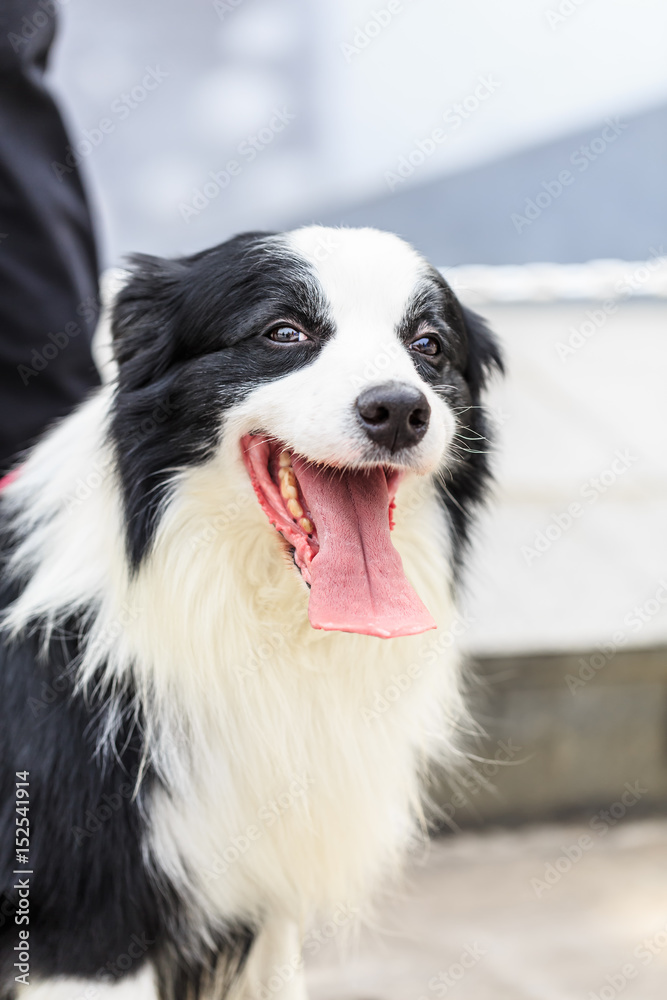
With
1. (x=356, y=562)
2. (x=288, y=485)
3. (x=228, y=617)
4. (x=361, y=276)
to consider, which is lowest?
(x=228, y=617)

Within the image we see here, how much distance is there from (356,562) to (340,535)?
0.06 meters

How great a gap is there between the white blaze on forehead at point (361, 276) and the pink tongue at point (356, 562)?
31cm

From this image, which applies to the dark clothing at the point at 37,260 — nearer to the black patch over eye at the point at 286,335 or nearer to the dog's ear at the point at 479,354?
the black patch over eye at the point at 286,335

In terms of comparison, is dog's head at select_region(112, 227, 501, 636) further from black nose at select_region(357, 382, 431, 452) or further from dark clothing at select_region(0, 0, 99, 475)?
dark clothing at select_region(0, 0, 99, 475)

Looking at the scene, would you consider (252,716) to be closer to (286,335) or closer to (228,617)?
(228,617)

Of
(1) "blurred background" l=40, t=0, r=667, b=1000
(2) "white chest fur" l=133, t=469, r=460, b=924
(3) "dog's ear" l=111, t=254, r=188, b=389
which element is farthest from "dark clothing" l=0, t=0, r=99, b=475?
(2) "white chest fur" l=133, t=469, r=460, b=924

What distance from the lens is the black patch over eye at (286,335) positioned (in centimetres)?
176

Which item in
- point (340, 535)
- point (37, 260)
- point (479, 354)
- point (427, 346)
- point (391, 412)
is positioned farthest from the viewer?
point (37, 260)

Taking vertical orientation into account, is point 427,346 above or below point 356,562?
above

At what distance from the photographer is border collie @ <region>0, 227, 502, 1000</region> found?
1.60 metres

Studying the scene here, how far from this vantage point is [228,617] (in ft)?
5.72

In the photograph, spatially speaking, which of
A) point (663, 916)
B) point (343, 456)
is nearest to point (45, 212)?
point (343, 456)

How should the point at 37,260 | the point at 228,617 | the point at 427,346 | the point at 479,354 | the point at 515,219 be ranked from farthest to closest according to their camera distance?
the point at 515,219, the point at 37,260, the point at 479,354, the point at 427,346, the point at 228,617

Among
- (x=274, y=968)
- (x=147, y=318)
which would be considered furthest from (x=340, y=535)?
(x=274, y=968)
